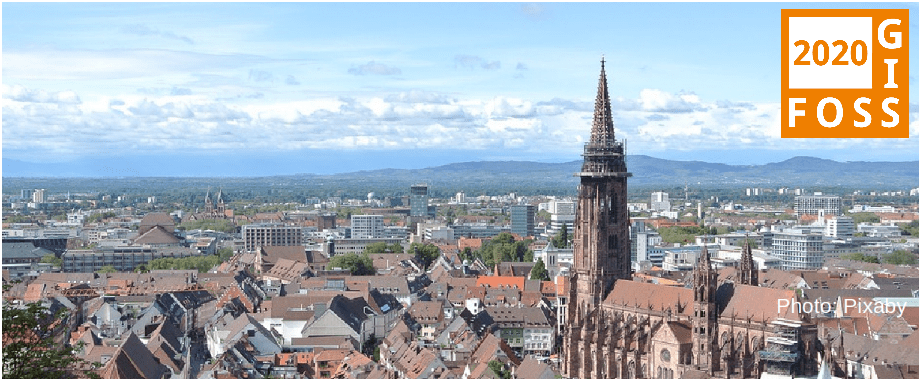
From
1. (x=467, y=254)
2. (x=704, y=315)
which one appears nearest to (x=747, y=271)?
(x=704, y=315)

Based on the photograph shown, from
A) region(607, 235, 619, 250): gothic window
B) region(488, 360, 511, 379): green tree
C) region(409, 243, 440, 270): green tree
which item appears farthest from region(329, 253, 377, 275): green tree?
region(488, 360, 511, 379): green tree

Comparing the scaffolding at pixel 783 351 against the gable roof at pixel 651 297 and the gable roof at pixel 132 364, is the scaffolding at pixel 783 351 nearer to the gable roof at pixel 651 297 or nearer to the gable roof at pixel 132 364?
the gable roof at pixel 651 297

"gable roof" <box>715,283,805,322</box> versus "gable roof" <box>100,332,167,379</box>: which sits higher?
"gable roof" <box>715,283,805,322</box>

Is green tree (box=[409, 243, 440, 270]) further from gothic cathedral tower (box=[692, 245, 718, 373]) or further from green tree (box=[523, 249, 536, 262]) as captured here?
gothic cathedral tower (box=[692, 245, 718, 373])

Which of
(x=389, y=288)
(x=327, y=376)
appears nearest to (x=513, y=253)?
(x=389, y=288)

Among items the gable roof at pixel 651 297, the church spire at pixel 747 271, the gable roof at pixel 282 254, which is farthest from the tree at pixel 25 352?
the gable roof at pixel 282 254

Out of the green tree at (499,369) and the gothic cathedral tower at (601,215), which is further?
the gothic cathedral tower at (601,215)
